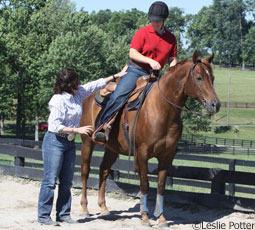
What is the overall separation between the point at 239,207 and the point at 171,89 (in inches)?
109

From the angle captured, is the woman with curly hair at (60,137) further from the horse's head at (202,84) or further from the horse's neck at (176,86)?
the horse's head at (202,84)

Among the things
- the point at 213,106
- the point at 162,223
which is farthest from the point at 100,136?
the point at 213,106

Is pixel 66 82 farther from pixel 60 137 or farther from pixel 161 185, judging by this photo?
pixel 161 185

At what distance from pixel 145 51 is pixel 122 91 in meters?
0.78

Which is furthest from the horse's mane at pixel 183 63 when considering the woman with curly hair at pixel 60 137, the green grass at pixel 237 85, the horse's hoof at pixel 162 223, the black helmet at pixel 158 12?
the green grass at pixel 237 85

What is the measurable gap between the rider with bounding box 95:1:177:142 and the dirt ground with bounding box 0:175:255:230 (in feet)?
4.85

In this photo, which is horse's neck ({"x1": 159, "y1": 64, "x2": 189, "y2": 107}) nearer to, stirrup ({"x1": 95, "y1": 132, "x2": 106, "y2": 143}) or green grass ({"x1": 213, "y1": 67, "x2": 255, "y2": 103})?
stirrup ({"x1": 95, "y1": 132, "x2": 106, "y2": 143})

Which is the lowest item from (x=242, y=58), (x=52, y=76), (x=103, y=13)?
(x=52, y=76)

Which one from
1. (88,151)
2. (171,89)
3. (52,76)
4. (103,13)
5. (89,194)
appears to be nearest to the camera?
(171,89)

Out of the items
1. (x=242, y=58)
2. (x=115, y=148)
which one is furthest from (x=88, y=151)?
(x=242, y=58)

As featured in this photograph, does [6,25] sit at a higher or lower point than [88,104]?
higher

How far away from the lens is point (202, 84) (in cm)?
688

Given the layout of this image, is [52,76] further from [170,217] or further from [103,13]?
[103,13]

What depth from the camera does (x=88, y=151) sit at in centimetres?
894
